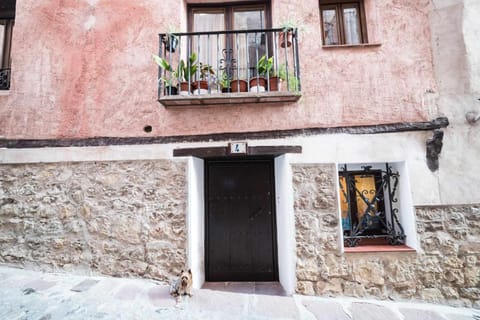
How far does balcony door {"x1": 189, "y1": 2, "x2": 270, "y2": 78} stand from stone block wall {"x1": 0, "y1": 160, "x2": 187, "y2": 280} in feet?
5.77

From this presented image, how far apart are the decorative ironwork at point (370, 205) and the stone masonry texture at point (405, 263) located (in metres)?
0.30

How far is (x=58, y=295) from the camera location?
9.12 ft

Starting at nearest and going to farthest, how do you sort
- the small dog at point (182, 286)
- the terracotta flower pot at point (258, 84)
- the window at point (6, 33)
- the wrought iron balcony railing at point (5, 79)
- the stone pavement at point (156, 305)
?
the stone pavement at point (156, 305) → the small dog at point (182, 286) → the terracotta flower pot at point (258, 84) → the wrought iron balcony railing at point (5, 79) → the window at point (6, 33)

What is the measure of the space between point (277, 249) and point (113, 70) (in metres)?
3.69

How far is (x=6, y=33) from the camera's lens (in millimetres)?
4129

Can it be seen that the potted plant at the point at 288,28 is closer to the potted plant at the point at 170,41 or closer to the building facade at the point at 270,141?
the building facade at the point at 270,141

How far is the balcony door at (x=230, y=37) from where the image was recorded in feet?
12.1

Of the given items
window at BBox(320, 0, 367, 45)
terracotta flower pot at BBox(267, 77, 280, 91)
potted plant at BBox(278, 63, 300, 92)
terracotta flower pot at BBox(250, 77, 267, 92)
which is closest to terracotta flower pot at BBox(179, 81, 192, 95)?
terracotta flower pot at BBox(250, 77, 267, 92)

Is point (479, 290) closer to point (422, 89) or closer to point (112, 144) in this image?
point (422, 89)

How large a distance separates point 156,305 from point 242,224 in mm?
1608

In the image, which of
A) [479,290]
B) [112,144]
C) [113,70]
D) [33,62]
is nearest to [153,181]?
[112,144]

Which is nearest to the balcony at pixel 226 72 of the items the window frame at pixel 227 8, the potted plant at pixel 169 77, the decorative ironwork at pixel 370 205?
the potted plant at pixel 169 77

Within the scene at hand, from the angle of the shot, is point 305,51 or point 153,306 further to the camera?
point 305,51

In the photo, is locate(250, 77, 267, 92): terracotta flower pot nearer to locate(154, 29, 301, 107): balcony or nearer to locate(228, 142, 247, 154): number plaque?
locate(154, 29, 301, 107): balcony
